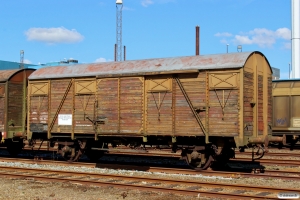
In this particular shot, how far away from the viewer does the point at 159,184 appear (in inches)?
476

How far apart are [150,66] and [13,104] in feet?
24.6

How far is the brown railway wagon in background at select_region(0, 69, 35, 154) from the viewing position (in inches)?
747

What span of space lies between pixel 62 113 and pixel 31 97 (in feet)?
6.41

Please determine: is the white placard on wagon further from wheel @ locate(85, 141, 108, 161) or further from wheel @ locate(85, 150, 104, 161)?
wheel @ locate(85, 150, 104, 161)

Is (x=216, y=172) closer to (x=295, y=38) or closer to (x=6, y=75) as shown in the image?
(x=6, y=75)

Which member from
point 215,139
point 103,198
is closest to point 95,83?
point 215,139

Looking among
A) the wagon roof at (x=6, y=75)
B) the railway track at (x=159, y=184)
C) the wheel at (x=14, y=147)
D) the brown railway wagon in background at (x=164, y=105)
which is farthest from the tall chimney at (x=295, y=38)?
the railway track at (x=159, y=184)

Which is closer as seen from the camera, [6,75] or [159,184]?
[159,184]

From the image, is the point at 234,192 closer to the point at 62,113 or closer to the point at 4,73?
the point at 62,113

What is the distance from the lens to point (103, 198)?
33.3 feet

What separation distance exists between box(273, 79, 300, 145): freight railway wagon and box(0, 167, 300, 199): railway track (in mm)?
13594

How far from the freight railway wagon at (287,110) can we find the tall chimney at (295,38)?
3008 cm

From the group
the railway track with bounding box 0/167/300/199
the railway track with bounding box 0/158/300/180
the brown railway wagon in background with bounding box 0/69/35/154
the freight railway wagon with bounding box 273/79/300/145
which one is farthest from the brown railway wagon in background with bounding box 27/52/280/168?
the freight railway wagon with bounding box 273/79/300/145

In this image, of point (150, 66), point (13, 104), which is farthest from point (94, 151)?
point (150, 66)
